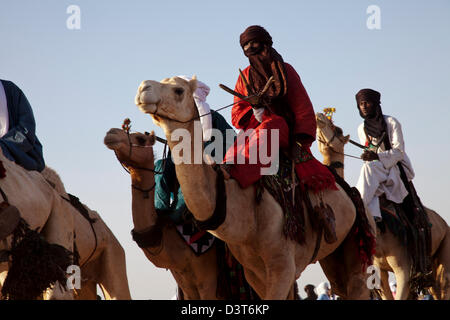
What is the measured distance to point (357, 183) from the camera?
12711 mm

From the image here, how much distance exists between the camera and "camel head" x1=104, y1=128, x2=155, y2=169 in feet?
28.8

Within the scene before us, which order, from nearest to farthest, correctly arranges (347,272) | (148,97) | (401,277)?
(148,97) < (347,272) < (401,277)

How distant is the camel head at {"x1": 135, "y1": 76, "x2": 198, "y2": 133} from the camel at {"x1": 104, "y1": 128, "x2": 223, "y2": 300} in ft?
4.57

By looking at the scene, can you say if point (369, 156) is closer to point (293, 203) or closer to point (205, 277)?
point (205, 277)

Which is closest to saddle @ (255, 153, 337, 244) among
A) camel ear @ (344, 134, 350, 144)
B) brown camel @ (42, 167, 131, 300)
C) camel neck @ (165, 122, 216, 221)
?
camel neck @ (165, 122, 216, 221)

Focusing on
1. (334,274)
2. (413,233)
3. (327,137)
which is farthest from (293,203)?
(413,233)

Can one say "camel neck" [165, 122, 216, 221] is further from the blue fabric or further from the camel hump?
the camel hump

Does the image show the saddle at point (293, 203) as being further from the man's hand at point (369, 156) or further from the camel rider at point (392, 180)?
the man's hand at point (369, 156)

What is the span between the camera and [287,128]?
884 cm

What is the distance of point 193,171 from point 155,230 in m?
1.66

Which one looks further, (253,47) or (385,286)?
(385,286)
